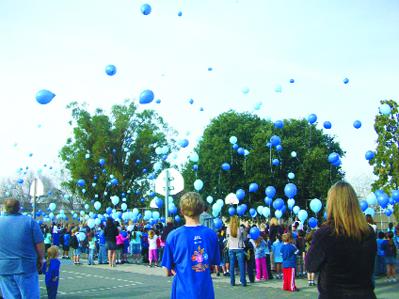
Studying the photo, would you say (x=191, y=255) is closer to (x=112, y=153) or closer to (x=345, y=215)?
(x=345, y=215)

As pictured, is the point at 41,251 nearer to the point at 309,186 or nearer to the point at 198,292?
the point at 198,292

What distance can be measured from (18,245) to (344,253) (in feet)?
13.0

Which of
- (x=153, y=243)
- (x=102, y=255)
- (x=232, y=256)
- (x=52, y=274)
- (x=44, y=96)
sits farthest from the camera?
(x=102, y=255)

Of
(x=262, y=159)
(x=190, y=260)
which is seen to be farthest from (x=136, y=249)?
(x=262, y=159)

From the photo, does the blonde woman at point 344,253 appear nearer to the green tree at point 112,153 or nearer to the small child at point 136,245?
the small child at point 136,245

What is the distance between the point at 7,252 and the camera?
5762mm

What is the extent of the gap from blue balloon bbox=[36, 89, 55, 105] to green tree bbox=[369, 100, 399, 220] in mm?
29247

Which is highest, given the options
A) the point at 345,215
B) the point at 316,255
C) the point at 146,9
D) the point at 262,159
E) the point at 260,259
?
the point at 262,159

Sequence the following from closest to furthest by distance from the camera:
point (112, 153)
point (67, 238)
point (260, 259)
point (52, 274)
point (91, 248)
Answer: point (52, 274)
point (260, 259)
point (91, 248)
point (67, 238)
point (112, 153)

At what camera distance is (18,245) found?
5762 millimetres

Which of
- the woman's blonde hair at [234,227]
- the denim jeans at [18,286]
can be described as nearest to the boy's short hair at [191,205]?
the denim jeans at [18,286]

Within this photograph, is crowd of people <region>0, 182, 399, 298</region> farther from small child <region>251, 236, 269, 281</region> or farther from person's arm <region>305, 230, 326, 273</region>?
small child <region>251, 236, 269, 281</region>

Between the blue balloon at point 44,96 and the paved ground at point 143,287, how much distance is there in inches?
171

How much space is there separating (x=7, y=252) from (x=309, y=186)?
35.9 m
